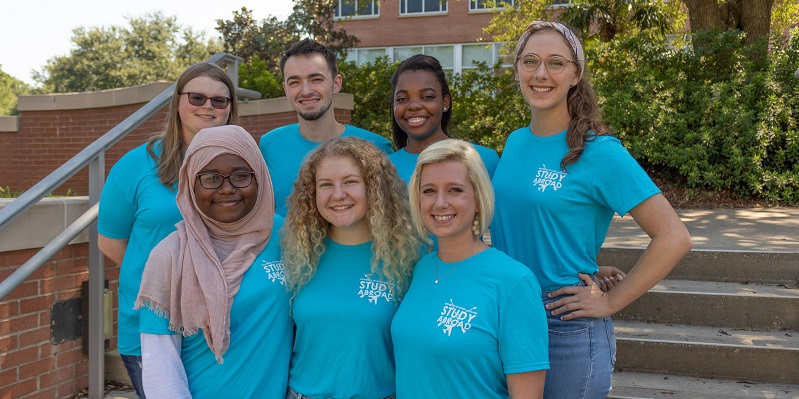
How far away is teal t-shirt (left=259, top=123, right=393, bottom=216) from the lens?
329 cm

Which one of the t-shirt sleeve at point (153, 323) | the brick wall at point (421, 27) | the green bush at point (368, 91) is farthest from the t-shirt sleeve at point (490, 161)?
the brick wall at point (421, 27)

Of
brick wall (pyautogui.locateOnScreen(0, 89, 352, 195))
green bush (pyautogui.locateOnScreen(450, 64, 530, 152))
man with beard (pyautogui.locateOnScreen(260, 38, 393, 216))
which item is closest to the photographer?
man with beard (pyautogui.locateOnScreen(260, 38, 393, 216))

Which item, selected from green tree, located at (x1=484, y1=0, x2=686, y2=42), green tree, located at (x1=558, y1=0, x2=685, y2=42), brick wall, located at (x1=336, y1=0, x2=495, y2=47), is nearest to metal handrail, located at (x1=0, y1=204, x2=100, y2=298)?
green tree, located at (x1=484, y1=0, x2=686, y2=42)

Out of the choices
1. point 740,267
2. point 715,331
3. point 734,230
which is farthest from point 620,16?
point 715,331

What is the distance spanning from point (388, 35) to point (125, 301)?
26.4 metres

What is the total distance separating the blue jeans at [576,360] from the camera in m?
2.31

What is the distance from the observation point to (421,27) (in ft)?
91.9

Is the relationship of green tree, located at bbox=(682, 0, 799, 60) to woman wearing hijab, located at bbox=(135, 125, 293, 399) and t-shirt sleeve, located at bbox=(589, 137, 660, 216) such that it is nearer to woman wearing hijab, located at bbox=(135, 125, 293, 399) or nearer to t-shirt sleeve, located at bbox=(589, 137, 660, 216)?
t-shirt sleeve, located at bbox=(589, 137, 660, 216)

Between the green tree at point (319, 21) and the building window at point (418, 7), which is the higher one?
the building window at point (418, 7)

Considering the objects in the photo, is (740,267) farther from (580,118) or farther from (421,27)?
(421,27)

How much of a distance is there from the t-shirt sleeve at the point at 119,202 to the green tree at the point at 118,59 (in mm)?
42253

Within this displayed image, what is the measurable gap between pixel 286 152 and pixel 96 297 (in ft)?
5.57

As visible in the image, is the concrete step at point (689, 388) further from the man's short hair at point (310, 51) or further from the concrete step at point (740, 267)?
the man's short hair at point (310, 51)

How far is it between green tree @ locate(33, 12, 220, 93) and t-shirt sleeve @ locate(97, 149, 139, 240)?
42.3 meters
